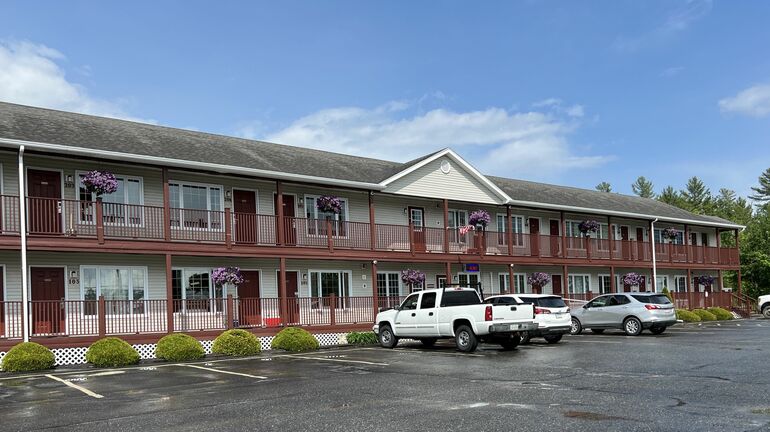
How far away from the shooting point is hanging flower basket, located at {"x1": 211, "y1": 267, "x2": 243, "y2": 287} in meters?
22.1

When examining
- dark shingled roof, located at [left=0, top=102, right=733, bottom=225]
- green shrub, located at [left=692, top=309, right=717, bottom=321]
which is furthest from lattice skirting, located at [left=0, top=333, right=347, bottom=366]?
green shrub, located at [left=692, top=309, right=717, bottom=321]

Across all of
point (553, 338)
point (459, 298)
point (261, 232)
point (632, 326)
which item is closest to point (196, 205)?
point (261, 232)

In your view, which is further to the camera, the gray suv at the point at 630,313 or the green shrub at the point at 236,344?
the gray suv at the point at 630,313

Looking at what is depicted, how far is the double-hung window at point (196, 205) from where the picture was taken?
884 inches

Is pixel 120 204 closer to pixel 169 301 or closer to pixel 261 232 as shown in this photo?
pixel 169 301

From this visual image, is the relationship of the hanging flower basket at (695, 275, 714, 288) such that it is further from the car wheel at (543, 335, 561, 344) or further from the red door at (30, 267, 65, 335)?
the red door at (30, 267, 65, 335)

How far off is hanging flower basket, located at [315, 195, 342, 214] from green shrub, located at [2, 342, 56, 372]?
10.7 meters

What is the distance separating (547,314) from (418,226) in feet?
28.7

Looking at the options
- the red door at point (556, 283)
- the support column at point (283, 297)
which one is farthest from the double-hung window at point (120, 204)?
the red door at point (556, 283)

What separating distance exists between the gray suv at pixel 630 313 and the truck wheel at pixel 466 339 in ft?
22.7

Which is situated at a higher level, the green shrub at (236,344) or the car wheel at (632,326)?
the green shrub at (236,344)

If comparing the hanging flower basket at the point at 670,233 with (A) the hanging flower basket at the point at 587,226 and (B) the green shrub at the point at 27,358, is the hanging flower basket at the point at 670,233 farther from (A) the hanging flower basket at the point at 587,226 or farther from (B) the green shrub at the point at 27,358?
(B) the green shrub at the point at 27,358

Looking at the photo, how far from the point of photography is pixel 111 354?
17.8 meters

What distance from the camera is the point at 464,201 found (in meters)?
30.7
